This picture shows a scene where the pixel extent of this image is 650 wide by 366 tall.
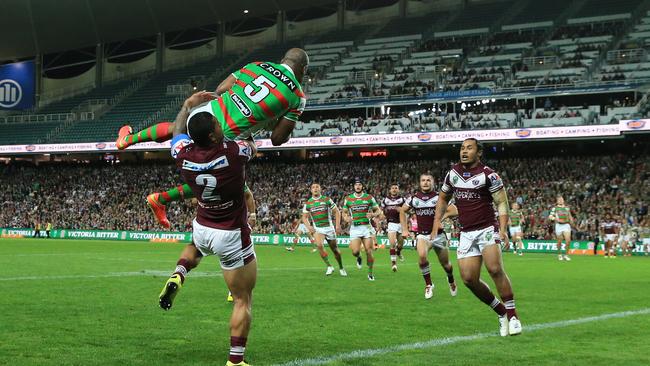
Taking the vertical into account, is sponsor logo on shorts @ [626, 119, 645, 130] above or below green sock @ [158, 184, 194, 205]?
above

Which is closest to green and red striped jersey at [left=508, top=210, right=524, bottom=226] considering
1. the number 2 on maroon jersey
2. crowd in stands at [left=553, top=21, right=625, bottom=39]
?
crowd in stands at [left=553, top=21, right=625, bottom=39]

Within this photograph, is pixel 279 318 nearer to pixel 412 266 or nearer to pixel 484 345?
pixel 484 345

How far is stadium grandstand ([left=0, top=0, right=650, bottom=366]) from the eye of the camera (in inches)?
339

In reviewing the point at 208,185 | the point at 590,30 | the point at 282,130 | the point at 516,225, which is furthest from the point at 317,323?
the point at 590,30

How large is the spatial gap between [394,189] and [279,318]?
10.9 metres

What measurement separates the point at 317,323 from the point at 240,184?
14.0 ft

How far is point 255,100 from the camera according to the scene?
8344 mm

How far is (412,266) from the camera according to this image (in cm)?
2530

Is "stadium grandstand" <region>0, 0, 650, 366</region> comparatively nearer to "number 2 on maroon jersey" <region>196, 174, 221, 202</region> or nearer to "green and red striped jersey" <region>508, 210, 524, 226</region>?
"number 2 on maroon jersey" <region>196, 174, 221, 202</region>

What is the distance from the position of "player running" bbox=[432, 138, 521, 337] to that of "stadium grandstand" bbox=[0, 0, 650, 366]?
3 cm

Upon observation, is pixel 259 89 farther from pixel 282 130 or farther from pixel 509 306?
pixel 509 306

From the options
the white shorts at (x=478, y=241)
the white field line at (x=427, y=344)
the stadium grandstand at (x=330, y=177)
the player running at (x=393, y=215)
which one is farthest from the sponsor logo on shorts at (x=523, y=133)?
the white shorts at (x=478, y=241)

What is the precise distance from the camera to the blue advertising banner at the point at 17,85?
6097 cm

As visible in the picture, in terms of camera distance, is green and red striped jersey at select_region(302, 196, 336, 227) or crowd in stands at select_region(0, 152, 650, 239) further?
crowd in stands at select_region(0, 152, 650, 239)
